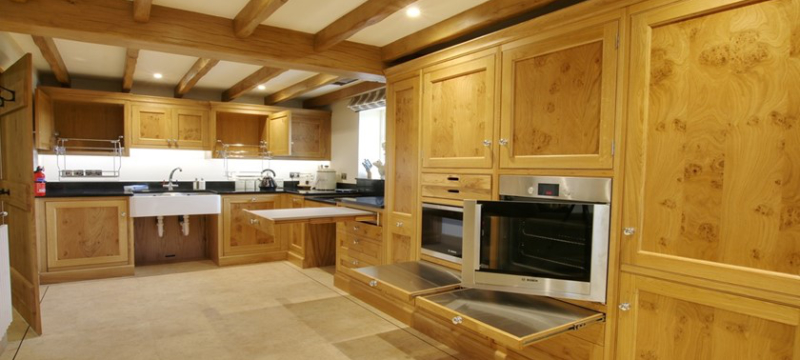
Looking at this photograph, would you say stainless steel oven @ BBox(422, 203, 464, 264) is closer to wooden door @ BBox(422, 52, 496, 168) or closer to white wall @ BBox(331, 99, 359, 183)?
wooden door @ BBox(422, 52, 496, 168)

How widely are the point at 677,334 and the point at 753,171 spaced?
2.28 ft

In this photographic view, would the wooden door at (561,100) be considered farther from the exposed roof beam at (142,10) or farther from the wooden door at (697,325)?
the exposed roof beam at (142,10)

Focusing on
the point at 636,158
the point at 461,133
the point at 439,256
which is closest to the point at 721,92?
the point at 636,158

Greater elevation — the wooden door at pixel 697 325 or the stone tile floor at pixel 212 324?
the wooden door at pixel 697 325

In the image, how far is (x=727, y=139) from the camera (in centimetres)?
157

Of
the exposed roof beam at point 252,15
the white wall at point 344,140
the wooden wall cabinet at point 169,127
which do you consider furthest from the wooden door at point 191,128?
the exposed roof beam at point 252,15

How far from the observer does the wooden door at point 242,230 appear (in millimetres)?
4809

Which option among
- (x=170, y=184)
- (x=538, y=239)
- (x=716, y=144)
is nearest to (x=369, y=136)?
(x=170, y=184)

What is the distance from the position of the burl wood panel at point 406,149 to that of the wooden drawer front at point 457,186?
162mm

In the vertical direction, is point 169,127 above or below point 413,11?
below

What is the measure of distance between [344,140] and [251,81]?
139 centimetres

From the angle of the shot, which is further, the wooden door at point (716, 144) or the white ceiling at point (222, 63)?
the white ceiling at point (222, 63)

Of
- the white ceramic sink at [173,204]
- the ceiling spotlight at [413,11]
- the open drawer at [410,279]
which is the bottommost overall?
the open drawer at [410,279]

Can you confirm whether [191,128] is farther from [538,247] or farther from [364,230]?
[538,247]
